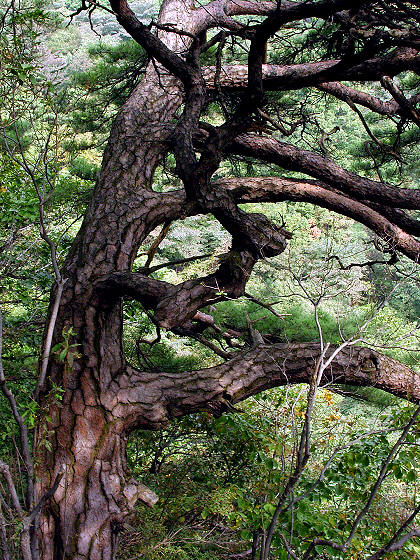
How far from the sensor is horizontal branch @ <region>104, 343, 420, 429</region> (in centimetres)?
301

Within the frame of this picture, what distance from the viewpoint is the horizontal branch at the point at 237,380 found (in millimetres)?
3012

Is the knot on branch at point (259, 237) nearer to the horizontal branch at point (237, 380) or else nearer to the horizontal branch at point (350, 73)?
the horizontal branch at point (237, 380)

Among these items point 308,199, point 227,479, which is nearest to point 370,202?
point 308,199

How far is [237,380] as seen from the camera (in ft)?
10.4

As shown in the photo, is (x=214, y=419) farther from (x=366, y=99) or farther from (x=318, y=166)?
(x=366, y=99)

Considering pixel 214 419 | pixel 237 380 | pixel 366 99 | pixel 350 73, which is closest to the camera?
pixel 350 73

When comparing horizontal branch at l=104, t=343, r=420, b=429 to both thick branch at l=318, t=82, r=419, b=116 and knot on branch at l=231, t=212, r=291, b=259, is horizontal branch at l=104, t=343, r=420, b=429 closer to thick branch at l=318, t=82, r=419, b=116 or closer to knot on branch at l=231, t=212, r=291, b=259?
knot on branch at l=231, t=212, r=291, b=259

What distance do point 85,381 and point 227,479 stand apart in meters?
1.43

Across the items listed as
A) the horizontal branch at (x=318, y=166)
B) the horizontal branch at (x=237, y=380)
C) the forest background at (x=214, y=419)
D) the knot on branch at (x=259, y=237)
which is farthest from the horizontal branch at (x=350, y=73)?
the horizontal branch at (x=237, y=380)

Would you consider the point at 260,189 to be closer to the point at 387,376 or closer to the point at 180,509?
the point at 387,376

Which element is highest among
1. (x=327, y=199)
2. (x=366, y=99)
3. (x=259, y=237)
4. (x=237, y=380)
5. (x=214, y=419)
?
(x=366, y=99)

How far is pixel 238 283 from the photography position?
3115 mm

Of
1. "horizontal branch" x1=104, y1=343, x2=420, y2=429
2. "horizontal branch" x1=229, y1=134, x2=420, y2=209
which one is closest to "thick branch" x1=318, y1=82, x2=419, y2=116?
"horizontal branch" x1=229, y1=134, x2=420, y2=209

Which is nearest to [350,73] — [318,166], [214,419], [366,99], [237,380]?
[318,166]
